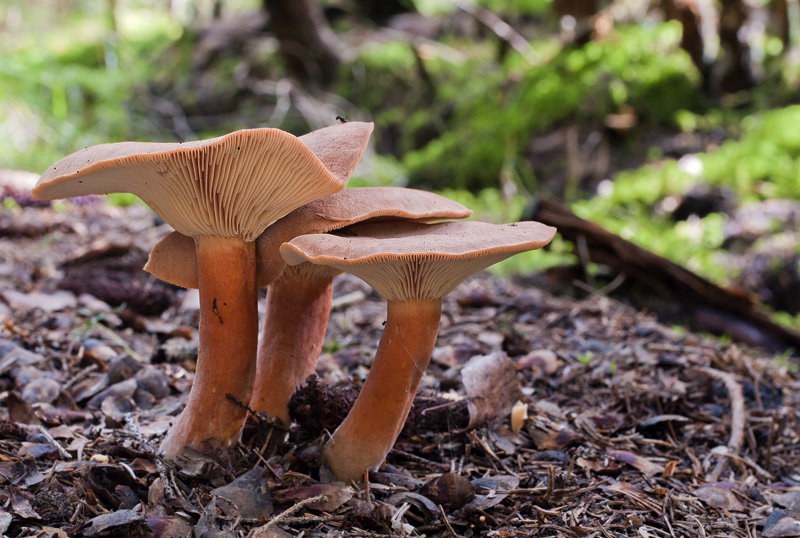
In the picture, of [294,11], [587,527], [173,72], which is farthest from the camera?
[173,72]

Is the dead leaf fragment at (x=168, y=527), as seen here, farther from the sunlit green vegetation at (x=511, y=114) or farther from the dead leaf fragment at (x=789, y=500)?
the sunlit green vegetation at (x=511, y=114)

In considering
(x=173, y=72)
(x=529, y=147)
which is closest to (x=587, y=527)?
(x=529, y=147)

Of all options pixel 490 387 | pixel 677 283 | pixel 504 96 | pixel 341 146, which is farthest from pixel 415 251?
pixel 504 96

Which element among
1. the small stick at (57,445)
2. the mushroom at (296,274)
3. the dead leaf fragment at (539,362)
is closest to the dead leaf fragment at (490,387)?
the dead leaf fragment at (539,362)

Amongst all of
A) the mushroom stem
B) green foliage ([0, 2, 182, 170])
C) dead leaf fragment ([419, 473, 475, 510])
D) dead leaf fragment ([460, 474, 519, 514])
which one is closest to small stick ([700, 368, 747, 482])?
dead leaf fragment ([460, 474, 519, 514])

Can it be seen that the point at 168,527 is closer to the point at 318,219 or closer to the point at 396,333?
the point at 396,333

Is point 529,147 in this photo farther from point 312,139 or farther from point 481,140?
point 312,139

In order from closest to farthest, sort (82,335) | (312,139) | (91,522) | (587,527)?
(91,522) < (587,527) < (312,139) < (82,335)
